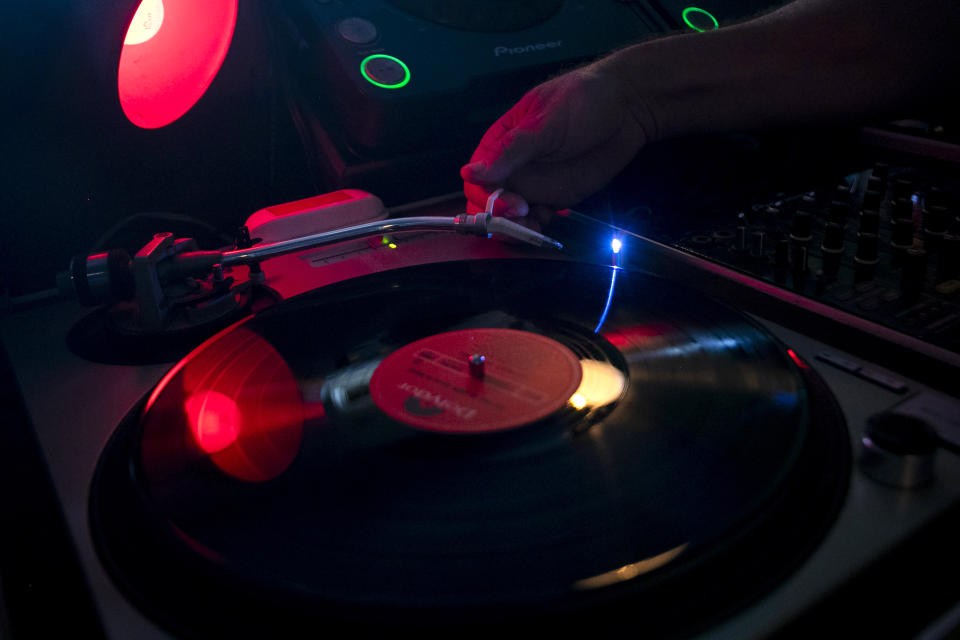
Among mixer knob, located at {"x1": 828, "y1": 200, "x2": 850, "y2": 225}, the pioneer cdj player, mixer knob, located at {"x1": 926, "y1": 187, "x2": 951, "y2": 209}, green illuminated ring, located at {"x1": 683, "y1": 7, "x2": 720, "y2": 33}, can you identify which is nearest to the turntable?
mixer knob, located at {"x1": 828, "y1": 200, "x2": 850, "y2": 225}

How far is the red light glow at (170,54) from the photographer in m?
0.86

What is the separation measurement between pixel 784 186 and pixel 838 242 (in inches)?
14.6

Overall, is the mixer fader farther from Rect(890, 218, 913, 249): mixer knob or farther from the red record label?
the red record label

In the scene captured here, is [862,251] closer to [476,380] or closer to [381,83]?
[476,380]

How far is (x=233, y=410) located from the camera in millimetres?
553

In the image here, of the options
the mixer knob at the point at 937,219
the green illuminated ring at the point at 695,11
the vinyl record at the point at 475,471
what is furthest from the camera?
the green illuminated ring at the point at 695,11

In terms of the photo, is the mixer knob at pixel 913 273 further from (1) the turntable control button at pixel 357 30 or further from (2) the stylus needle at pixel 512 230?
(1) the turntable control button at pixel 357 30

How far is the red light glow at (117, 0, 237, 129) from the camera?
0.86 m

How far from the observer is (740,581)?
374mm

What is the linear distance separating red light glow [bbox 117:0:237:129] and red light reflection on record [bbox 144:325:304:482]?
1.35 feet

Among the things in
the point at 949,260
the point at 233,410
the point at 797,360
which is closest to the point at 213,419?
the point at 233,410

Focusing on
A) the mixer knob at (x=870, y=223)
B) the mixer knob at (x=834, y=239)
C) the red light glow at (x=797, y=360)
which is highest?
the mixer knob at (x=870, y=223)

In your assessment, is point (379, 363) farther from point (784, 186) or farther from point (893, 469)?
point (784, 186)

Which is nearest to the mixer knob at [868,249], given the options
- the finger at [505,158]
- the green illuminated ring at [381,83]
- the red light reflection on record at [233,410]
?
the finger at [505,158]
